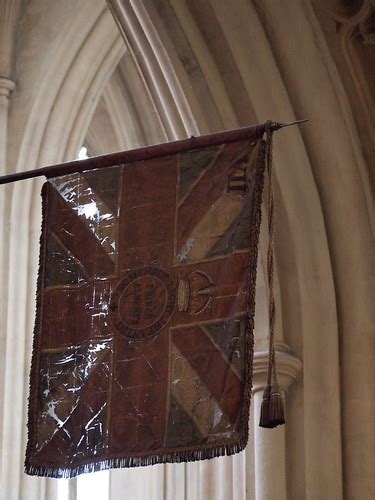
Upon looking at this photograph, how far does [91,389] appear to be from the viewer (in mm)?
8062

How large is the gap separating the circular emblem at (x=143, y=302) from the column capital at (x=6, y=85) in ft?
22.5

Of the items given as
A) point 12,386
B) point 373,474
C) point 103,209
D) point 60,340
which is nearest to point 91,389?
point 60,340

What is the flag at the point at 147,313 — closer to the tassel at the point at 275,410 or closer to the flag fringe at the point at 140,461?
the flag fringe at the point at 140,461

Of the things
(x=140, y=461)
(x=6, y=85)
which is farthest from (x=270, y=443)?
(x=6, y=85)

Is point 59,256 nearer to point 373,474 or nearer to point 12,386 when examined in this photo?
point 373,474

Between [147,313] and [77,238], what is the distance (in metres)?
0.62

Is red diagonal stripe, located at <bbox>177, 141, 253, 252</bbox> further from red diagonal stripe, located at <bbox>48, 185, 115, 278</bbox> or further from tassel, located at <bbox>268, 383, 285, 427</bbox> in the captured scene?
tassel, located at <bbox>268, 383, 285, 427</bbox>

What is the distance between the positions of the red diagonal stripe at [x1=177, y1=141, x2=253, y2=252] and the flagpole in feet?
0.18

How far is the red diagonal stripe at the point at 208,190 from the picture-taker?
8.03 metres

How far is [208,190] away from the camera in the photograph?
8070 millimetres

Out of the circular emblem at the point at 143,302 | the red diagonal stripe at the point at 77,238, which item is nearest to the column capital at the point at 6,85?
the red diagonal stripe at the point at 77,238

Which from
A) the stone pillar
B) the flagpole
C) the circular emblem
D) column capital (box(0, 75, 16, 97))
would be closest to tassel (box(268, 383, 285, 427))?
the circular emblem

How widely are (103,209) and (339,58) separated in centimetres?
199

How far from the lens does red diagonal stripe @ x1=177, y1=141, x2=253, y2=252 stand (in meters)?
8.03
